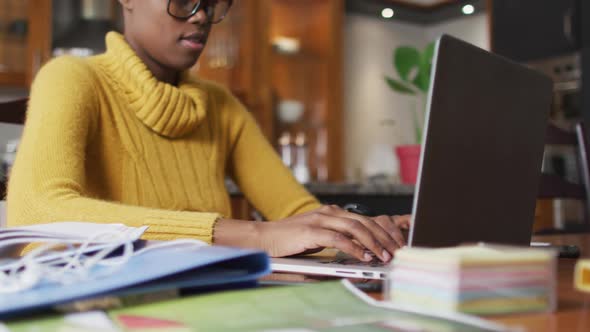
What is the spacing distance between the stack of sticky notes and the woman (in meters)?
0.23

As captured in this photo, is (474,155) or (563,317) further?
(474,155)

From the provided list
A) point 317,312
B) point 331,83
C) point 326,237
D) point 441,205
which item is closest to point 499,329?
point 317,312

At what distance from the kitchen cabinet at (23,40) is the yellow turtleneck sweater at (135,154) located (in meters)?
2.07

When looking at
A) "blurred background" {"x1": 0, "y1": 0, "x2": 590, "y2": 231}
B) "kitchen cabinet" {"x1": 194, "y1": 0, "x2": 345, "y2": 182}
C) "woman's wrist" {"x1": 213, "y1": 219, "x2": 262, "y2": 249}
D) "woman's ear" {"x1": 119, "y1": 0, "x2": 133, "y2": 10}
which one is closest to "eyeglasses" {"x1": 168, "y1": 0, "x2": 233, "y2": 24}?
"woman's ear" {"x1": 119, "y1": 0, "x2": 133, "y2": 10}

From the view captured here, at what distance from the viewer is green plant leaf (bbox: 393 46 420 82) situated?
227 cm

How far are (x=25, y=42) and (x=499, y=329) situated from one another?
3381mm

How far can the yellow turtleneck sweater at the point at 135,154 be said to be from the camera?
33.2 inches

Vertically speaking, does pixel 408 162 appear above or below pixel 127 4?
below

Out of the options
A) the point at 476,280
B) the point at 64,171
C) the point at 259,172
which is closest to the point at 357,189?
the point at 259,172

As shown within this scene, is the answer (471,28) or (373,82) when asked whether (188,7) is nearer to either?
(373,82)

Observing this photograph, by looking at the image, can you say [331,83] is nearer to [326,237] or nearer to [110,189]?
[110,189]

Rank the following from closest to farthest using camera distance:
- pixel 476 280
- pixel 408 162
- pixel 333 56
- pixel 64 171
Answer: pixel 476 280 → pixel 64 171 → pixel 408 162 → pixel 333 56

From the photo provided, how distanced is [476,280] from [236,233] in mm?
411

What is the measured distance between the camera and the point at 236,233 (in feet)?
2.58
